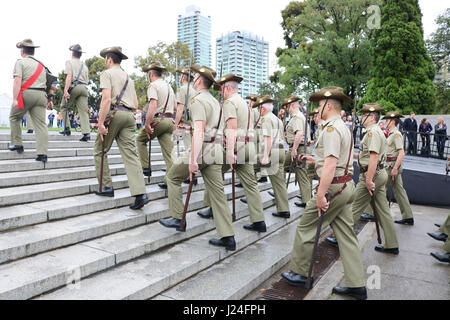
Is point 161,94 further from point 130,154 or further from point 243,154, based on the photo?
point 243,154

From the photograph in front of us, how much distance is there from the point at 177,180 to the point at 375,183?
315 centimetres

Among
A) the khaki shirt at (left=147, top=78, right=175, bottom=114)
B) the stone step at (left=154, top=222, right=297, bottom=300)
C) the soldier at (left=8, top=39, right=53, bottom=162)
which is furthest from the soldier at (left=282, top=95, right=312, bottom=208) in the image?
the soldier at (left=8, top=39, right=53, bottom=162)

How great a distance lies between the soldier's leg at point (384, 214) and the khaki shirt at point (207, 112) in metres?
2.80

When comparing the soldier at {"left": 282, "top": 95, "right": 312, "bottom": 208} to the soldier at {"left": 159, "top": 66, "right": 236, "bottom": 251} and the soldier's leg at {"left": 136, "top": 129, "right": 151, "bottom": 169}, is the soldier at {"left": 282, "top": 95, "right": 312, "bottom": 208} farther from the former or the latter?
the soldier at {"left": 159, "top": 66, "right": 236, "bottom": 251}

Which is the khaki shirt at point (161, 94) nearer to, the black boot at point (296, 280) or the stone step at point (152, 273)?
the stone step at point (152, 273)

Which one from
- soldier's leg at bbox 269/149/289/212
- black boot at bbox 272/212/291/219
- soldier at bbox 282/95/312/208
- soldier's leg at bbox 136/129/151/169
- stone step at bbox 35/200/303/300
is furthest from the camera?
soldier at bbox 282/95/312/208

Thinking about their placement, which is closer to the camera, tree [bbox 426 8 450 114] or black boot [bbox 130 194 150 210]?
black boot [bbox 130 194 150 210]

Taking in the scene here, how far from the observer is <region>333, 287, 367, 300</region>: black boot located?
3.87 m

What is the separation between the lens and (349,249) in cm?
382

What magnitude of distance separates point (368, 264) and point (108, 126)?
13.8 feet

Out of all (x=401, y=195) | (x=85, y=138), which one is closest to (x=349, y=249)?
(x=401, y=195)

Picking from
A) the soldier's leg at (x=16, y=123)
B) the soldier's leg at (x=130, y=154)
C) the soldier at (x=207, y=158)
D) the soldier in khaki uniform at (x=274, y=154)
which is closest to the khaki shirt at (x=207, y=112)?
the soldier at (x=207, y=158)

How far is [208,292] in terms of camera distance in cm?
359

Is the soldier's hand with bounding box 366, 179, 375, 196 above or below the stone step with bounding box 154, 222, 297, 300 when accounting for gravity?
above
